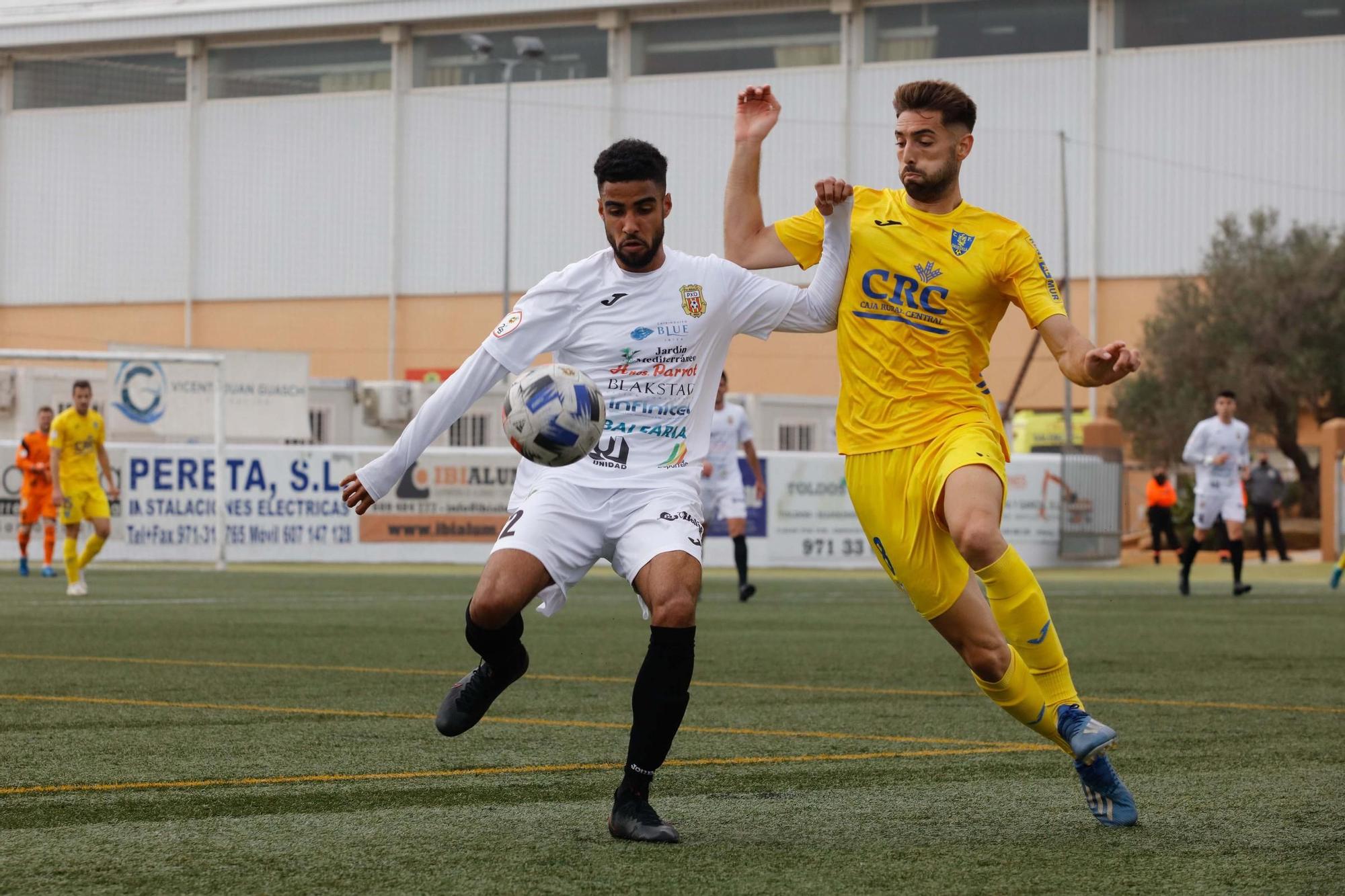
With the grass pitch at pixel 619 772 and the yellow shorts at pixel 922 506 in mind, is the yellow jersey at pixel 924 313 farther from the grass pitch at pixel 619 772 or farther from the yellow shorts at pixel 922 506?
the grass pitch at pixel 619 772

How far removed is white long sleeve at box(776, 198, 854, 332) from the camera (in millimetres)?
6117

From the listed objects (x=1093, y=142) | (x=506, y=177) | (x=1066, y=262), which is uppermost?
(x=1093, y=142)

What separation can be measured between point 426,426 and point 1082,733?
6.89 feet

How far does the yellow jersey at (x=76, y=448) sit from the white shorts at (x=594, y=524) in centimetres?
1463

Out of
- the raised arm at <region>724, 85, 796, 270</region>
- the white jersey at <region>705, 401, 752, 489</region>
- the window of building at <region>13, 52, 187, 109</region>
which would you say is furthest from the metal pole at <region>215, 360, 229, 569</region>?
the window of building at <region>13, 52, 187, 109</region>

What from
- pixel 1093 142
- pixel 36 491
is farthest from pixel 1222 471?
pixel 1093 142

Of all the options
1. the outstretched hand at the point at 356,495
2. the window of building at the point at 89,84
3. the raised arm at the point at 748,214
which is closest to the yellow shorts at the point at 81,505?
the raised arm at the point at 748,214

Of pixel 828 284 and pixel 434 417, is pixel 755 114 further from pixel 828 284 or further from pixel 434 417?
pixel 434 417

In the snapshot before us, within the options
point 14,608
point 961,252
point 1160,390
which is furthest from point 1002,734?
point 1160,390

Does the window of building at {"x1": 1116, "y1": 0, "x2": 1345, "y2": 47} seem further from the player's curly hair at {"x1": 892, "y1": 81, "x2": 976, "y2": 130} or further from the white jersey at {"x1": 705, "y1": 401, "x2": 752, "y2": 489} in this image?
the player's curly hair at {"x1": 892, "y1": 81, "x2": 976, "y2": 130}

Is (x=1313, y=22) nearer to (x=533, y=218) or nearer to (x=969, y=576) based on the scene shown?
(x=533, y=218)

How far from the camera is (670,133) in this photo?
50562mm

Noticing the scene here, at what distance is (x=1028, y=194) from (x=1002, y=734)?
136ft

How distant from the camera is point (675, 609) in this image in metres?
5.36
